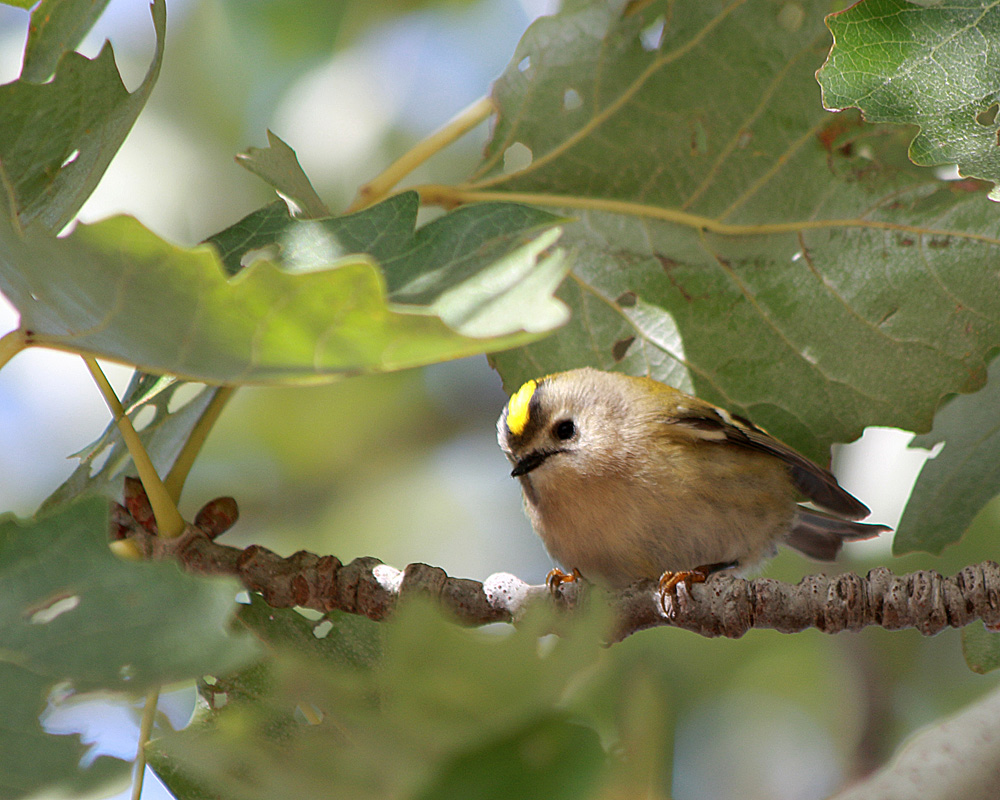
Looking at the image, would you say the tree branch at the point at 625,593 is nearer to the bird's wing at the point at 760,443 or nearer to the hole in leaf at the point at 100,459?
the hole in leaf at the point at 100,459

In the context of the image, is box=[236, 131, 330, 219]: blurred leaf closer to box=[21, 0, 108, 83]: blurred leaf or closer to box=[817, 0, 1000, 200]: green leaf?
box=[21, 0, 108, 83]: blurred leaf

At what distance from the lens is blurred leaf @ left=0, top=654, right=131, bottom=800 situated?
34.1 inches

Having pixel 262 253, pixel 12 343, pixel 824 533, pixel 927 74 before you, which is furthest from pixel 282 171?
pixel 824 533

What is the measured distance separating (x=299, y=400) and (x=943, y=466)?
2141 mm

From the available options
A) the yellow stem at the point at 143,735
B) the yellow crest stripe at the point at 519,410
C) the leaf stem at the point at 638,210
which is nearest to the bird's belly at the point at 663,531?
the yellow crest stripe at the point at 519,410

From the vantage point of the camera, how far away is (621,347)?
1.64 meters

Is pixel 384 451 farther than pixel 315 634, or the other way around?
pixel 384 451

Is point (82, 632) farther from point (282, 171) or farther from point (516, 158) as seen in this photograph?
point (516, 158)

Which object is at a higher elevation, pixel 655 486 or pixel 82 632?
pixel 82 632

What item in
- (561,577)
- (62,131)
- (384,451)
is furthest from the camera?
(384,451)

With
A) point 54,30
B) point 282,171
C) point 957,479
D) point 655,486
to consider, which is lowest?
point 957,479

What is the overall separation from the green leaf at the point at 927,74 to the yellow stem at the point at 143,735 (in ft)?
3.79

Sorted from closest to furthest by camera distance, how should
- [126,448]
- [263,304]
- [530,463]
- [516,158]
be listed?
1. [263,304]
2. [126,448]
3. [516,158]
4. [530,463]

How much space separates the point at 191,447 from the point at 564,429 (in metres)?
0.97
